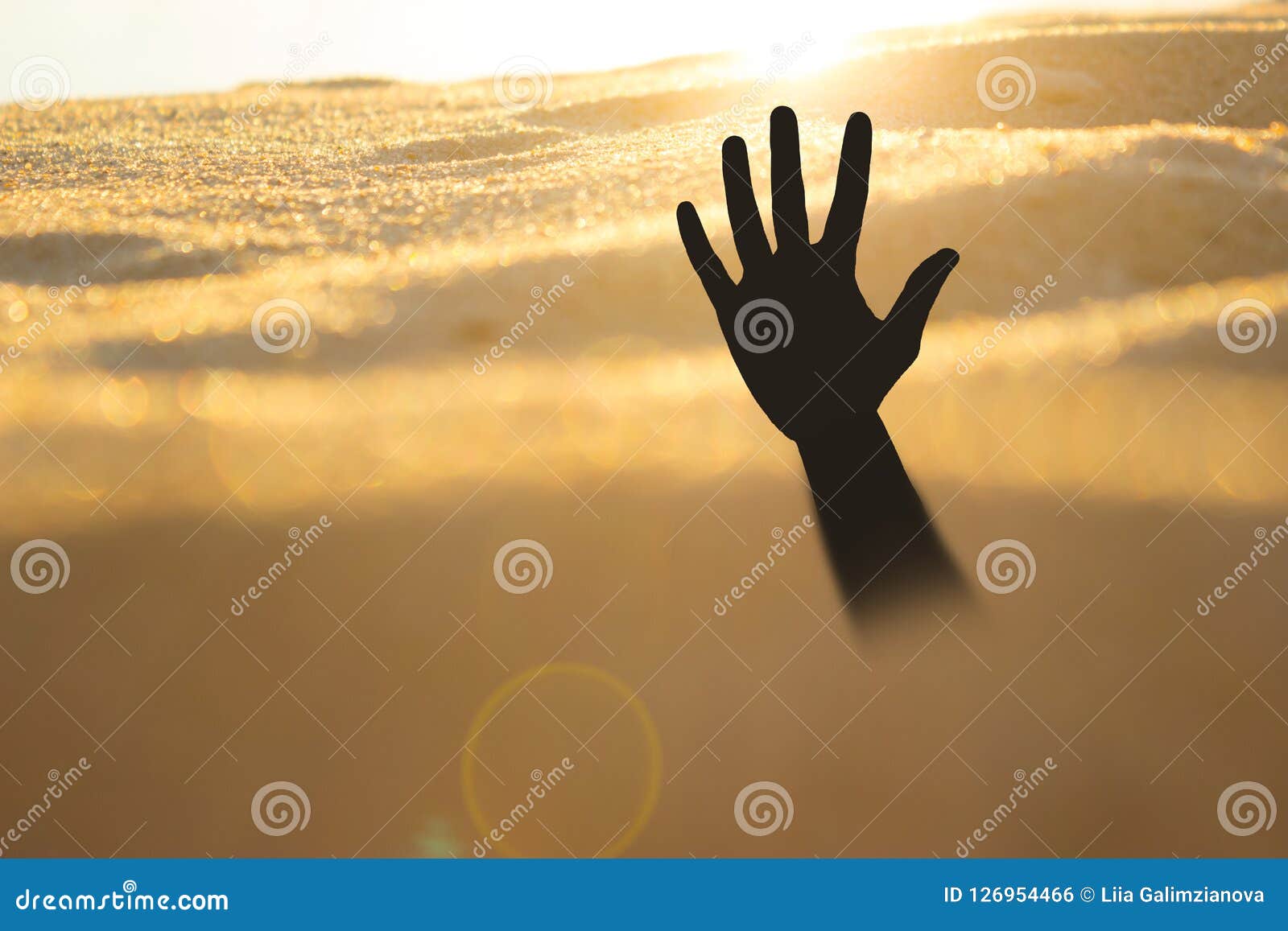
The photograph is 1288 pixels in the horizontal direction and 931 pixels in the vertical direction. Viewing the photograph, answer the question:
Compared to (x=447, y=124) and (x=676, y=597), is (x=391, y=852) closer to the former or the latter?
(x=676, y=597)

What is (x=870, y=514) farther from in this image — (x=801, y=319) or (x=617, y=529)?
(x=617, y=529)

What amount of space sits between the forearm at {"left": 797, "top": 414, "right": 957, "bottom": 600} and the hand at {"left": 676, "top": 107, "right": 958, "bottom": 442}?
0.09 metres

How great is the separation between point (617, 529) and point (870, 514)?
3.11 feet

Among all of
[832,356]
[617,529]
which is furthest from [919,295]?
[617,529]

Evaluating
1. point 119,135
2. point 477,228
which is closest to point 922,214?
point 477,228

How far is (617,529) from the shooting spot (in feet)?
11.3

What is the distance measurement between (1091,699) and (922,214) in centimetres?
346

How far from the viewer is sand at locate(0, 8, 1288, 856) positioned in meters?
2.80

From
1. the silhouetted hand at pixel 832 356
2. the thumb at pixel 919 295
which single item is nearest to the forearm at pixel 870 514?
the silhouetted hand at pixel 832 356

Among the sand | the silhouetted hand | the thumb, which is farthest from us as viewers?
the silhouetted hand

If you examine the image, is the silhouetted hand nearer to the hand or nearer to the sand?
the hand

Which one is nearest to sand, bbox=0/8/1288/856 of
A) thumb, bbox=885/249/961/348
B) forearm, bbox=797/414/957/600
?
forearm, bbox=797/414/957/600

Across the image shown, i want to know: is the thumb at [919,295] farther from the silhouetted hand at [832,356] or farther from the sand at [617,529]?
the sand at [617,529]

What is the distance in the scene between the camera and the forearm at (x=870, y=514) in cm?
328
